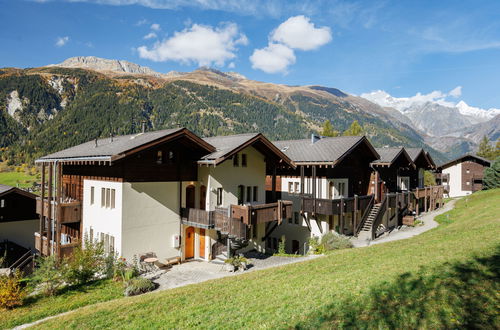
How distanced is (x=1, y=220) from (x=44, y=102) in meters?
148

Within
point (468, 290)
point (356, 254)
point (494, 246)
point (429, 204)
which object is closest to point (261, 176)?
point (356, 254)

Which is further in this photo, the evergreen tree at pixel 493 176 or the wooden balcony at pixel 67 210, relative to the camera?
the evergreen tree at pixel 493 176

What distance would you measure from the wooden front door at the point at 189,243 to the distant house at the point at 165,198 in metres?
0.06

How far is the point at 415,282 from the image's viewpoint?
8508mm

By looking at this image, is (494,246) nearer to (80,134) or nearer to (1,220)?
(1,220)

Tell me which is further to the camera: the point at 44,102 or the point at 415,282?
the point at 44,102

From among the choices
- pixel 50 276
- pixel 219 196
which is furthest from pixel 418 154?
pixel 50 276

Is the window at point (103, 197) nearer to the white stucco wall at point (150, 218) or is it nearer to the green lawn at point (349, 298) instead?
the white stucco wall at point (150, 218)

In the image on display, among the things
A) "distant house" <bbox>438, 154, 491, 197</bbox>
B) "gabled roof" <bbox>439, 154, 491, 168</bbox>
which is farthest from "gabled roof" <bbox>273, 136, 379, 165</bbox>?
"distant house" <bbox>438, 154, 491, 197</bbox>

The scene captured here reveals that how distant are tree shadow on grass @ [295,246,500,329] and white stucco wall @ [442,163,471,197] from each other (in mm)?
49190

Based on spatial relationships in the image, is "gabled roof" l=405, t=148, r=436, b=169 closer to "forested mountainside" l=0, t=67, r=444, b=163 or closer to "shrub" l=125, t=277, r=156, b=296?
"shrub" l=125, t=277, r=156, b=296

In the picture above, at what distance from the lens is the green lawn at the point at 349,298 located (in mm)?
6836

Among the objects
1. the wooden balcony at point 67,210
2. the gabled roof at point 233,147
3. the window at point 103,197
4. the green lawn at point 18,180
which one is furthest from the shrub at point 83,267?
the green lawn at point 18,180

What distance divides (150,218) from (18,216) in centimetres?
1281
